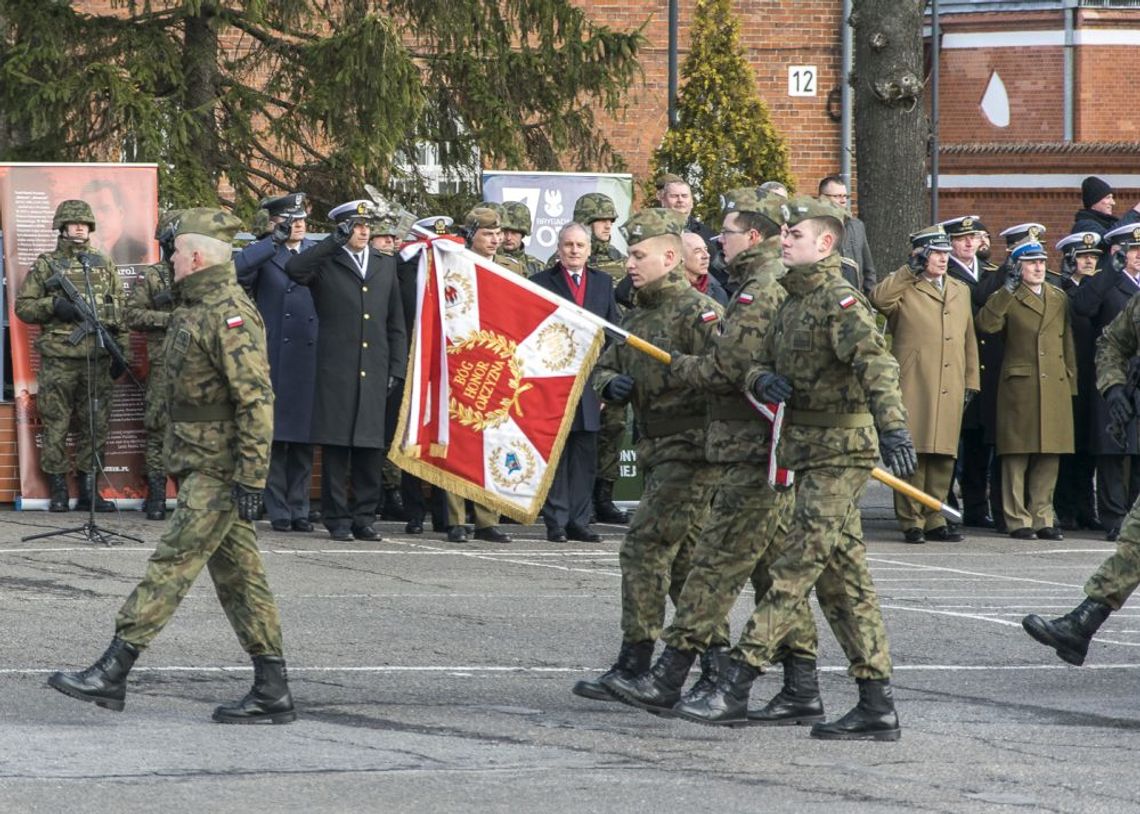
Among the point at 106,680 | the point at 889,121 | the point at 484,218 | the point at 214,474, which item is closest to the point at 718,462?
the point at 214,474

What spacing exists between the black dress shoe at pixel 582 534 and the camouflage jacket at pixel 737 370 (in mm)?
6301

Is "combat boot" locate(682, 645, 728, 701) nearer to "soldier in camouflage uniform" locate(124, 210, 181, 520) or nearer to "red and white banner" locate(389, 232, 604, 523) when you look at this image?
"red and white banner" locate(389, 232, 604, 523)

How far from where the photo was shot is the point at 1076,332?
17.0 meters

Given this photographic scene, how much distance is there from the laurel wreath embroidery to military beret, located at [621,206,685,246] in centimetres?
143

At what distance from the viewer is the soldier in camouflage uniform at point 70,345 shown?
15.7 m

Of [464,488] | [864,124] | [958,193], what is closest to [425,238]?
[464,488]

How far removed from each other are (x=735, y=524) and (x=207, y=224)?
2.35 metres

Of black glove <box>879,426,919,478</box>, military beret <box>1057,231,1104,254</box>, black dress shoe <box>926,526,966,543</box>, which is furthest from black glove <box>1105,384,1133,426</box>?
military beret <box>1057,231,1104,254</box>

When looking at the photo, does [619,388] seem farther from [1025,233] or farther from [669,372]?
[1025,233]

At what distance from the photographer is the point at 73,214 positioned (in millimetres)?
15609

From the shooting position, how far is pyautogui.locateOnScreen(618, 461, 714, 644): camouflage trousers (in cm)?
934

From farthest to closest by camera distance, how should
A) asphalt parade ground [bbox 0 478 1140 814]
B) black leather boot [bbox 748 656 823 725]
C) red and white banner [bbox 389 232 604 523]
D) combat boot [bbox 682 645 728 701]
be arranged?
red and white banner [bbox 389 232 604 523] < black leather boot [bbox 748 656 823 725] < combat boot [bbox 682 645 728 701] < asphalt parade ground [bbox 0 478 1140 814]

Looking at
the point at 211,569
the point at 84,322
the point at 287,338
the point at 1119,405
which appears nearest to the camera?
the point at 211,569

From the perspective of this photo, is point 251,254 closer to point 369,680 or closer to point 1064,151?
point 369,680
